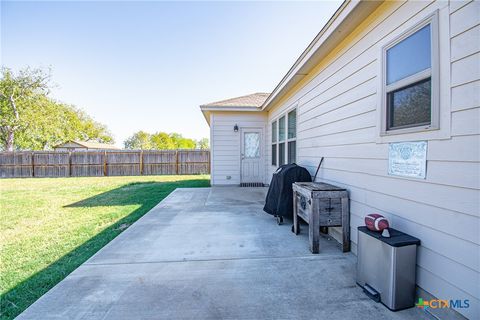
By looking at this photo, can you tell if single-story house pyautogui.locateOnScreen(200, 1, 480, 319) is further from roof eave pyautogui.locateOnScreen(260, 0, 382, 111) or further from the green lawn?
the green lawn

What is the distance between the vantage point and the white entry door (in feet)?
25.0

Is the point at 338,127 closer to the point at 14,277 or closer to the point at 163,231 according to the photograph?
the point at 163,231

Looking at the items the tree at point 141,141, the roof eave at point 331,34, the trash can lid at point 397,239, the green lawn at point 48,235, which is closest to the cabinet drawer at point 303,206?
the trash can lid at point 397,239

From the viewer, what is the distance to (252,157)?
764 centimetres

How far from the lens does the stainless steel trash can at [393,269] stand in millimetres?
1566

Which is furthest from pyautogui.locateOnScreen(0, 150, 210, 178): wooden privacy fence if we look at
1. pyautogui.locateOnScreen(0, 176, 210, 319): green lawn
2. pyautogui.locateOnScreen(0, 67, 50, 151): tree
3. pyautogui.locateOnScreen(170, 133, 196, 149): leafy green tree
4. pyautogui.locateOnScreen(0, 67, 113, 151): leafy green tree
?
pyautogui.locateOnScreen(170, 133, 196, 149): leafy green tree

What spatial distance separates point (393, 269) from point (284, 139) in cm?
429

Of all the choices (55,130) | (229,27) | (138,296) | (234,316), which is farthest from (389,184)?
(55,130)

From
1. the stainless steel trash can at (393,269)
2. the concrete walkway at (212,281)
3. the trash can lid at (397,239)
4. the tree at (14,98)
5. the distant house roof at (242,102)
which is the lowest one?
the concrete walkway at (212,281)

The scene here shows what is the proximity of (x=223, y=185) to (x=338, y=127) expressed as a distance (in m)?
5.22

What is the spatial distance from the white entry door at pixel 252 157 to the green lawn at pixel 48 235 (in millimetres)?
2964

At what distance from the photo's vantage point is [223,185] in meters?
7.65

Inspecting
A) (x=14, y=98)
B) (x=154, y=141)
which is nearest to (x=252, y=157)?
(x=14, y=98)

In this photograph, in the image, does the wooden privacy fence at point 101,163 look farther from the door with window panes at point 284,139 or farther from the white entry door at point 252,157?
the door with window panes at point 284,139
